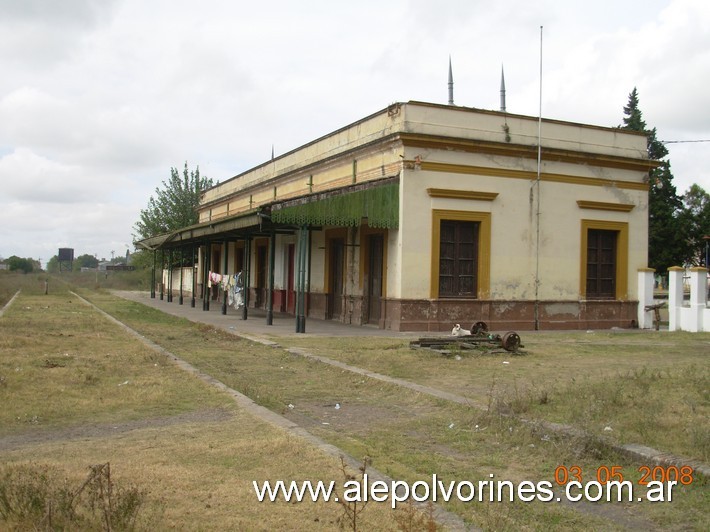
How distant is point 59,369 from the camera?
9812mm

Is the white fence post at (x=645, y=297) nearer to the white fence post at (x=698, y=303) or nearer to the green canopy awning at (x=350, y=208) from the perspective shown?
the white fence post at (x=698, y=303)

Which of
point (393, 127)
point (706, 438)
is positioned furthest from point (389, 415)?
point (393, 127)

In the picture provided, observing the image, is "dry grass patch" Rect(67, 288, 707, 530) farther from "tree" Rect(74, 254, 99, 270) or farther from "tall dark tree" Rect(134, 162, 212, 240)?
"tree" Rect(74, 254, 99, 270)

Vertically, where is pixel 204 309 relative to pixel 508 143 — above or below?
below

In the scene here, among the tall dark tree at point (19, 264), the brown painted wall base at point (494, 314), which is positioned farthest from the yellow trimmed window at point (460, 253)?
the tall dark tree at point (19, 264)

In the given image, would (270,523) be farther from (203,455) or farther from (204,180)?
A: (204,180)

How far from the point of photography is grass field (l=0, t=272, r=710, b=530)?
14.6 ft

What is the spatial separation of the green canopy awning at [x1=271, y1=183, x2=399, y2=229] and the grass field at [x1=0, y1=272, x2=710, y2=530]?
18.0 ft

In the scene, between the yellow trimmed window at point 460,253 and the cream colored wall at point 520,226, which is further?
the yellow trimmed window at point 460,253

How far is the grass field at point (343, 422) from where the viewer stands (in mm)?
4465

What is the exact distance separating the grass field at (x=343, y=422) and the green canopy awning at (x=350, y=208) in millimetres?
5488

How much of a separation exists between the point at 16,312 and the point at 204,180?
103 ft

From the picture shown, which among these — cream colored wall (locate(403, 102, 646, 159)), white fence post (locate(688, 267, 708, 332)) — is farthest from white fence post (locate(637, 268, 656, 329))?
cream colored wall (locate(403, 102, 646, 159))

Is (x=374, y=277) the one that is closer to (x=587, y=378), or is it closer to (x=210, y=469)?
(x=587, y=378)
